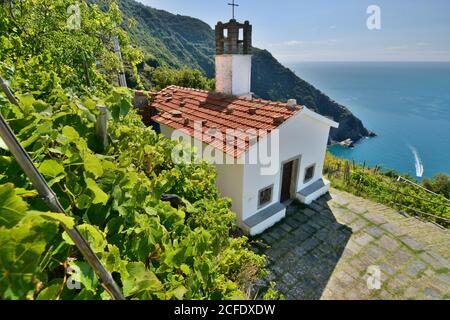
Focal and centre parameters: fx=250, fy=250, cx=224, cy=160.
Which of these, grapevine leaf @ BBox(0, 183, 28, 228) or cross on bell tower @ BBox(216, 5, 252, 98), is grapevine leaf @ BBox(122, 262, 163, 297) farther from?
cross on bell tower @ BBox(216, 5, 252, 98)

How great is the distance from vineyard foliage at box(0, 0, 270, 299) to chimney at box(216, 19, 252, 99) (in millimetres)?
7609

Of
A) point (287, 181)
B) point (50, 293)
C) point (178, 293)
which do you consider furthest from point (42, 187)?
point (287, 181)

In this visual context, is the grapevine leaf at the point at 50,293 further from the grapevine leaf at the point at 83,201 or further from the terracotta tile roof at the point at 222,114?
the terracotta tile roof at the point at 222,114

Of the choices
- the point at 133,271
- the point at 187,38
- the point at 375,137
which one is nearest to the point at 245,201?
the point at 133,271

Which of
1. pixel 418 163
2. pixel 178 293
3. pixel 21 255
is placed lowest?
pixel 418 163

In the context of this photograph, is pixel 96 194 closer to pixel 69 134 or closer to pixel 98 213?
pixel 98 213

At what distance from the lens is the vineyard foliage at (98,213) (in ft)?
2.86

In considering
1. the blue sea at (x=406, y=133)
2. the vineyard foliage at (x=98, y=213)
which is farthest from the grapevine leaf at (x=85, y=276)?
the blue sea at (x=406, y=133)

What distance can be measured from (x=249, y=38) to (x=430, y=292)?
395 inches

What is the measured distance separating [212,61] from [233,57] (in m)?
63.8

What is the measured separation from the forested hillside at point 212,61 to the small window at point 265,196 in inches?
2364

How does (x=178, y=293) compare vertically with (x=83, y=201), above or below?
below

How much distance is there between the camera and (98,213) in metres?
1.52

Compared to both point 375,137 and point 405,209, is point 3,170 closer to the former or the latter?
point 405,209
